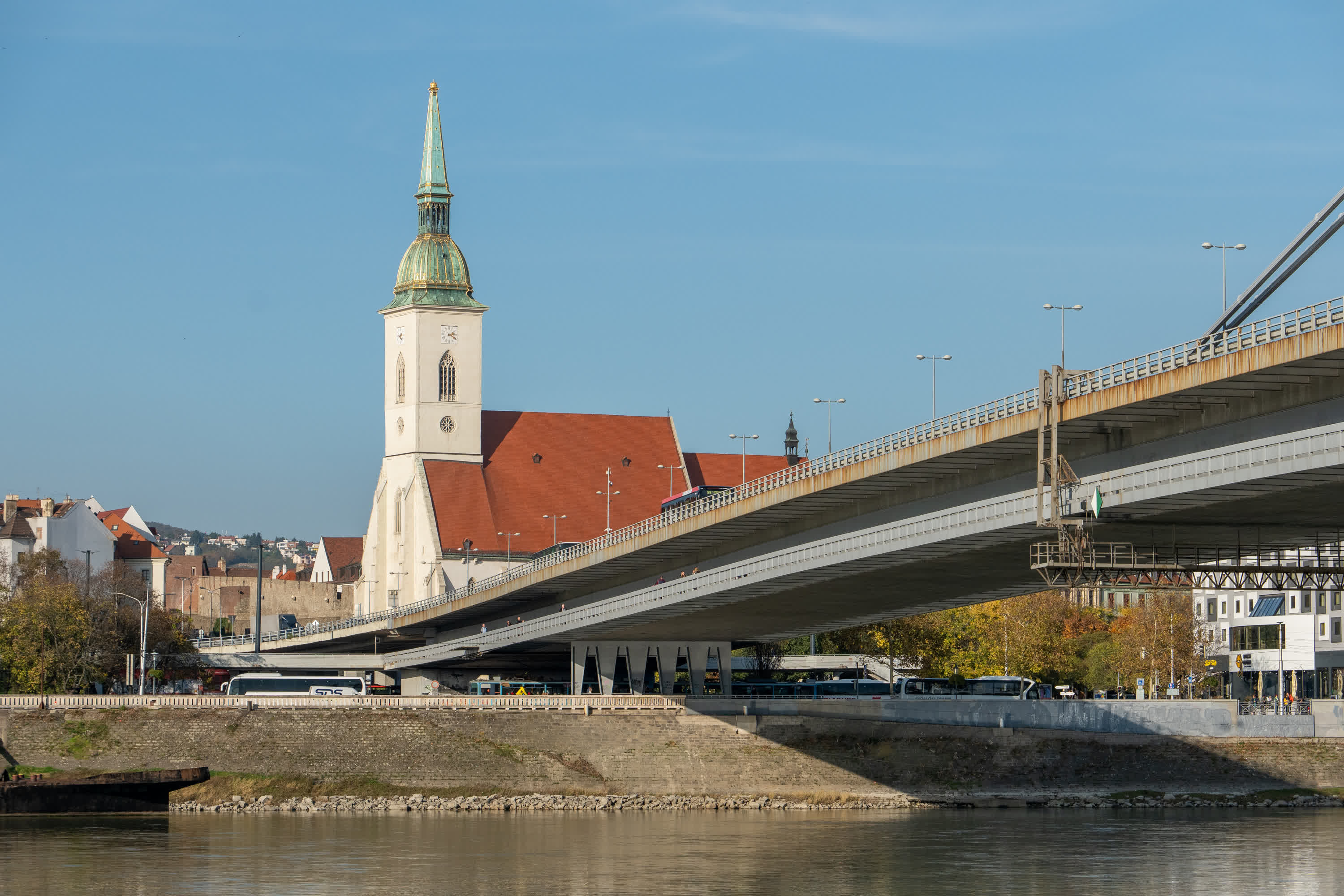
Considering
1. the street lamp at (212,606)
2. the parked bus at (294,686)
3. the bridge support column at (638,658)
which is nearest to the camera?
the parked bus at (294,686)

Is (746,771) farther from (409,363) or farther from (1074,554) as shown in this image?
(409,363)

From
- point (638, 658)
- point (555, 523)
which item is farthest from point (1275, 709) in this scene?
point (555, 523)

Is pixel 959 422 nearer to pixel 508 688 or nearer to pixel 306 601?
pixel 508 688

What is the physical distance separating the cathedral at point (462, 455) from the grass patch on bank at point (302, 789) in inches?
1907

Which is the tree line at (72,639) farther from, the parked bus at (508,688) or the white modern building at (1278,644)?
the white modern building at (1278,644)

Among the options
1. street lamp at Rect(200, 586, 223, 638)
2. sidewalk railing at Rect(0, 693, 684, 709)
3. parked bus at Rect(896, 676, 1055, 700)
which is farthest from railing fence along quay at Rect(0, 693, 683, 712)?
street lamp at Rect(200, 586, 223, 638)

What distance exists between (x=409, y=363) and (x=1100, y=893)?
85728 millimetres

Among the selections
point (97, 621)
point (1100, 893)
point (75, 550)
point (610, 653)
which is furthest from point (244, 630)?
point (1100, 893)

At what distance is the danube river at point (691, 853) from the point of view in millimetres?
45750

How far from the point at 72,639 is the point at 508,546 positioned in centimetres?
A: 3405

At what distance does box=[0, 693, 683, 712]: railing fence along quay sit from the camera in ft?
234

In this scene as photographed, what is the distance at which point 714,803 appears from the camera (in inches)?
2709

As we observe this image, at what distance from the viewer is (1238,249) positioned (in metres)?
43.2

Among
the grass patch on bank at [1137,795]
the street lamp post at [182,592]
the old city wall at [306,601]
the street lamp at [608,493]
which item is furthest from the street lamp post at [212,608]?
the grass patch on bank at [1137,795]
